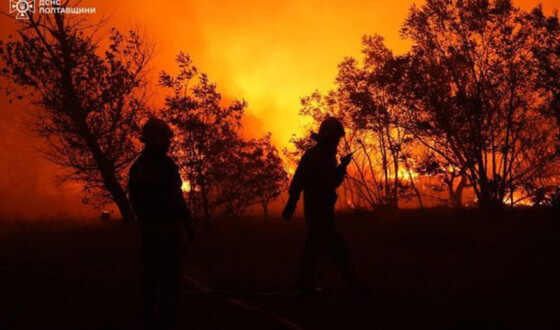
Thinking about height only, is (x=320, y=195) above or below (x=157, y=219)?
above

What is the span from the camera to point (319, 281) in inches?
362

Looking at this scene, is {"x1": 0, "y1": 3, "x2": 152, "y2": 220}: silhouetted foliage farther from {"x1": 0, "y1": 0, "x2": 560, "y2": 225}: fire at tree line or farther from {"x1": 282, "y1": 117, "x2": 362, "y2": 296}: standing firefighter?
{"x1": 282, "y1": 117, "x2": 362, "y2": 296}: standing firefighter

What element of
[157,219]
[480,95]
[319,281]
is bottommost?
[319,281]

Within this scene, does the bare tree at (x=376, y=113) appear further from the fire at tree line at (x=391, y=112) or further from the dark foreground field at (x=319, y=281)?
the dark foreground field at (x=319, y=281)

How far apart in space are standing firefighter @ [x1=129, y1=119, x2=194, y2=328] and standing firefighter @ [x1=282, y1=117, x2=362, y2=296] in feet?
6.79

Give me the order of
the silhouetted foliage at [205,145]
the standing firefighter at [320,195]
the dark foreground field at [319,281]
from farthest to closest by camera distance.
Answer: the silhouetted foliage at [205,145] < the standing firefighter at [320,195] < the dark foreground field at [319,281]

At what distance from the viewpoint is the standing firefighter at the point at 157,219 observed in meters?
5.38

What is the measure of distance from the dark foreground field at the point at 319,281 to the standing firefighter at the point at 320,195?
637mm

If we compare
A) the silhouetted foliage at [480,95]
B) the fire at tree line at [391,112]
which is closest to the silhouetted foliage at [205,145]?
the fire at tree line at [391,112]

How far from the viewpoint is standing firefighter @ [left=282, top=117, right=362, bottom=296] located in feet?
22.9

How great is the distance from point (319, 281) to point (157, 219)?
4605 millimetres

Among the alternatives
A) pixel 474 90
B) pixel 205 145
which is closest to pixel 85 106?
pixel 205 145

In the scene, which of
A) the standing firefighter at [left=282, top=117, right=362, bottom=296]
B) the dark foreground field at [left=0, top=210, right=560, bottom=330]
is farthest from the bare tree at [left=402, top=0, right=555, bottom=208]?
the standing firefighter at [left=282, top=117, right=362, bottom=296]

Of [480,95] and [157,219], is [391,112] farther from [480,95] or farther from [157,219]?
[157,219]
